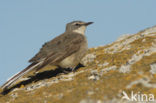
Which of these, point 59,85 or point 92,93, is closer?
point 92,93

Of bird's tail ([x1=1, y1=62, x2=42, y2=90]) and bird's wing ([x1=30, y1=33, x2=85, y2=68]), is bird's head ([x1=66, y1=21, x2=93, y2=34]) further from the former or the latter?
bird's tail ([x1=1, y1=62, x2=42, y2=90])

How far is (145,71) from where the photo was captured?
345 inches

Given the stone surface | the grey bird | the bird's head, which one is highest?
the bird's head

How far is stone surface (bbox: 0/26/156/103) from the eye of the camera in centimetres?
758

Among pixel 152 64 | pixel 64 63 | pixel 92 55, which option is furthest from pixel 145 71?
pixel 92 55

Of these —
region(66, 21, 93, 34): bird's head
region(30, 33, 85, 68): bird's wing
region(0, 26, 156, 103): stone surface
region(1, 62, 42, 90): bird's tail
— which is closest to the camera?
region(0, 26, 156, 103): stone surface

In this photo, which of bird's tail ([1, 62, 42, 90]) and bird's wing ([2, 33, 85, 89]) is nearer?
bird's tail ([1, 62, 42, 90])

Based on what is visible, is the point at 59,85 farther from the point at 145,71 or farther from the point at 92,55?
the point at 92,55

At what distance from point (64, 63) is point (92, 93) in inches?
184

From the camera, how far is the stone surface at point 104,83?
24.9 ft

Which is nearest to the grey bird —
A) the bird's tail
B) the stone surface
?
the bird's tail

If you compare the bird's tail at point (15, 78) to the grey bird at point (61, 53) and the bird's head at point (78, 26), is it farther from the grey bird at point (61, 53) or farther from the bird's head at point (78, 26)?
the bird's head at point (78, 26)

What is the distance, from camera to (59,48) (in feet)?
40.5

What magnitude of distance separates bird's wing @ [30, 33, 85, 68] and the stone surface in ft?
2.70
